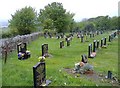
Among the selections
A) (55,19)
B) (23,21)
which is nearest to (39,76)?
(23,21)

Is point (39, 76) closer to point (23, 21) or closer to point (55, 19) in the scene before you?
point (23, 21)

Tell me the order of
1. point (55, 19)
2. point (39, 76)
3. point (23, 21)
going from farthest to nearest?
point (55, 19)
point (23, 21)
point (39, 76)

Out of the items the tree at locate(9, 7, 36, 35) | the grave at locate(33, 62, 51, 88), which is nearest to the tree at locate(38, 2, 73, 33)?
the tree at locate(9, 7, 36, 35)

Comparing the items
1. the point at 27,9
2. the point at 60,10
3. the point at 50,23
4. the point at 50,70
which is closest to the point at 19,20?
the point at 27,9

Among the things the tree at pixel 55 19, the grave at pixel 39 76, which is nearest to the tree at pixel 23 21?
the tree at pixel 55 19

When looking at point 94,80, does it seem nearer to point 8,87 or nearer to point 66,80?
point 66,80

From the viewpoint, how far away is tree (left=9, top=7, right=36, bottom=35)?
46656 millimetres

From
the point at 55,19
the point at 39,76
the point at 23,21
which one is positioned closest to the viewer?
the point at 39,76

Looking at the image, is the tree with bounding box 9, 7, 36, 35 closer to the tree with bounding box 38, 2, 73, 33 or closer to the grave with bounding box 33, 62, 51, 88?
the tree with bounding box 38, 2, 73, 33

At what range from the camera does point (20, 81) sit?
9.68 metres

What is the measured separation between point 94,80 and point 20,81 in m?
3.23

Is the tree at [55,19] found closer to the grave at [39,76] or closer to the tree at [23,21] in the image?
the tree at [23,21]

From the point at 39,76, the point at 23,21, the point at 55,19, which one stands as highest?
the point at 55,19

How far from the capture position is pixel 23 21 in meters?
46.9
